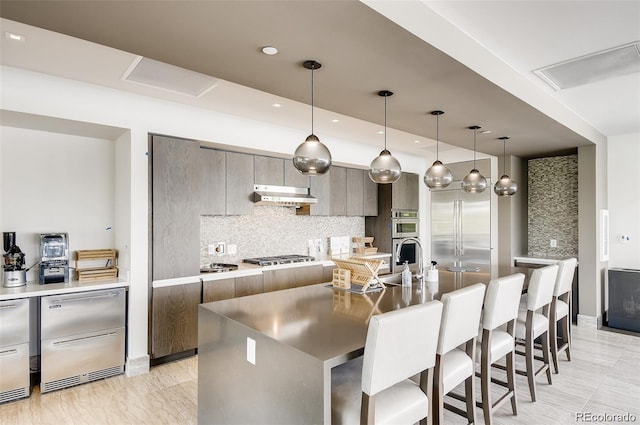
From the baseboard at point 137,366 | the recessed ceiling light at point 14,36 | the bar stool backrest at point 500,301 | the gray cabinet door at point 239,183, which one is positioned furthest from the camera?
the gray cabinet door at point 239,183

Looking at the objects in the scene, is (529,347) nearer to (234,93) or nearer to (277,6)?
(277,6)

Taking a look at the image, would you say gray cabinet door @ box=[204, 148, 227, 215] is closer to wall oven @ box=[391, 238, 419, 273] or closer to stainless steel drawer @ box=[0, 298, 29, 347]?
stainless steel drawer @ box=[0, 298, 29, 347]

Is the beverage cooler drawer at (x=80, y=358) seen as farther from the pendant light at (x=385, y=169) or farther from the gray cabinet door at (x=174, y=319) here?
the pendant light at (x=385, y=169)

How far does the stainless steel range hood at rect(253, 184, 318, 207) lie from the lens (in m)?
4.63

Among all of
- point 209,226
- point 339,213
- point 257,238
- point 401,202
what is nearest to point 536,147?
point 401,202

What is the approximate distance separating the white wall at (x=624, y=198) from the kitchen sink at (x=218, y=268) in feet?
17.9

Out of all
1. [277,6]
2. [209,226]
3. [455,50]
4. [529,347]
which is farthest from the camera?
[209,226]

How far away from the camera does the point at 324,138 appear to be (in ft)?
17.7

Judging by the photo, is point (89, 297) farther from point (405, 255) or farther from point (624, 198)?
point (624, 198)

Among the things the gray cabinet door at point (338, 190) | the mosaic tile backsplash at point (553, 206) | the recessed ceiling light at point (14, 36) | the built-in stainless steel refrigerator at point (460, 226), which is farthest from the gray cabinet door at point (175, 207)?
the mosaic tile backsplash at point (553, 206)

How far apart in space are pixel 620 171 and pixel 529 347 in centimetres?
397

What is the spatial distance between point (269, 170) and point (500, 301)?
3220 millimetres

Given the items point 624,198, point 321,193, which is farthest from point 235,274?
point 624,198

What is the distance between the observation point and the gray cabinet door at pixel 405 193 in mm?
6371
